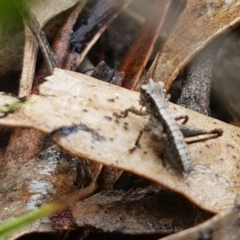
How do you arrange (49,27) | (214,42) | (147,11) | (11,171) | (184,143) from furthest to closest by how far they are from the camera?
1. (147,11)
2. (49,27)
3. (214,42)
4. (11,171)
5. (184,143)

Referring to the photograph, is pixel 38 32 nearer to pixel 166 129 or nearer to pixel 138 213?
pixel 166 129

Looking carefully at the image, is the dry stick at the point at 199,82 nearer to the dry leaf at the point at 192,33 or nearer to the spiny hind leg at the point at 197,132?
the dry leaf at the point at 192,33

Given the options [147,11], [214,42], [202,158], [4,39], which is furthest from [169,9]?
[202,158]

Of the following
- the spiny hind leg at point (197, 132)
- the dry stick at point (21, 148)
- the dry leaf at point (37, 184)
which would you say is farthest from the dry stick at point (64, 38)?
the spiny hind leg at point (197, 132)

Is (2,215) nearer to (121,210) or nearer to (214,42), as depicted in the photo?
(121,210)

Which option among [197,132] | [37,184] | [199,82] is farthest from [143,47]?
[37,184]
